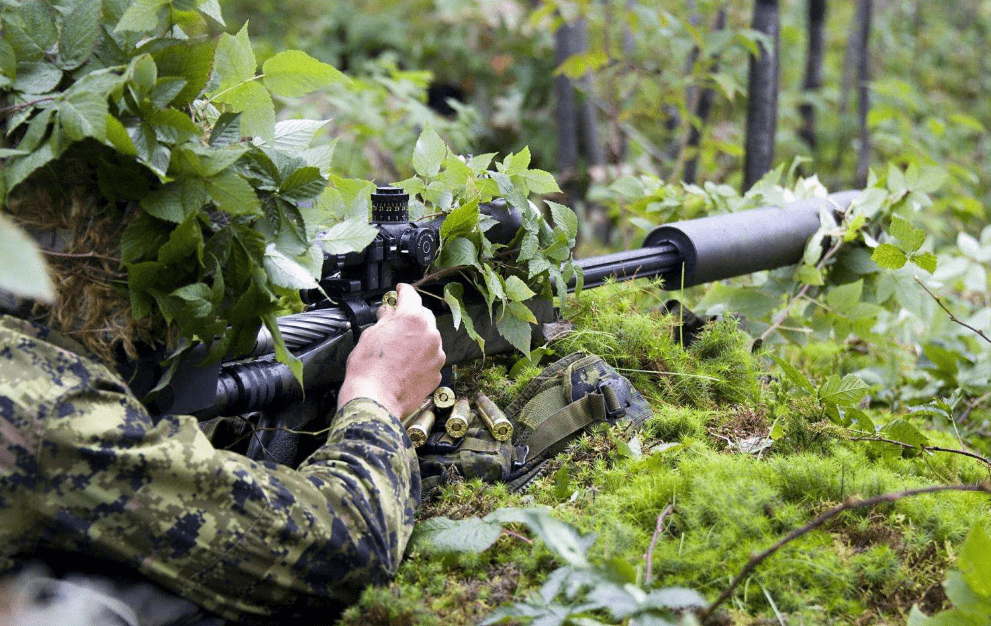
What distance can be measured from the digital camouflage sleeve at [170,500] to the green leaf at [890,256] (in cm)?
168

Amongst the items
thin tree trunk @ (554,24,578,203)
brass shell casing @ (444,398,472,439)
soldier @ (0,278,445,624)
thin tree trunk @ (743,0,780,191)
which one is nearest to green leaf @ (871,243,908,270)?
brass shell casing @ (444,398,472,439)

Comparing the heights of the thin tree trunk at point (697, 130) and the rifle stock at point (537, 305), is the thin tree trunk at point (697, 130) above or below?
below

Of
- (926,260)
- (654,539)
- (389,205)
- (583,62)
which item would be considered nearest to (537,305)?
(389,205)

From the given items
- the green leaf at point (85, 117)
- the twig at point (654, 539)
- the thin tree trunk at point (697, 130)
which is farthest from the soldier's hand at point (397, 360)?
the thin tree trunk at point (697, 130)

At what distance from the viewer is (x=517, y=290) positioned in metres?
2.66

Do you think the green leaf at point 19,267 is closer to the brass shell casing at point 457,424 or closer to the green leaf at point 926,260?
the brass shell casing at point 457,424

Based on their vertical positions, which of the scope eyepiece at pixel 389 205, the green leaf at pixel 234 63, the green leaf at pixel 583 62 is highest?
the green leaf at pixel 234 63

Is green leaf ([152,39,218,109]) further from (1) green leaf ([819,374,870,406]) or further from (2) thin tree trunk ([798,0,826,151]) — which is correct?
(2) thin tree trunk ([798,0,826,151])

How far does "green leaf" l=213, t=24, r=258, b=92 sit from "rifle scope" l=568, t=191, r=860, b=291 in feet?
4.41

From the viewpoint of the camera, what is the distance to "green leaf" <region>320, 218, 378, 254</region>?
7.28 feet

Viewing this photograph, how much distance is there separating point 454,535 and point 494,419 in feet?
1.80

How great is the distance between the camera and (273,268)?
203 centimetres

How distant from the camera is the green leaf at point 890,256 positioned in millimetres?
2703

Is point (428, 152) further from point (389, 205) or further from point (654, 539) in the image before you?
point (654, 539)
